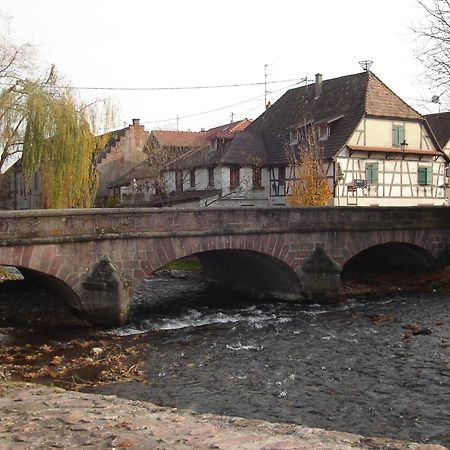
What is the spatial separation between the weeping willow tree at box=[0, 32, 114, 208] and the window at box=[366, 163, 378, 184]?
1605 cm

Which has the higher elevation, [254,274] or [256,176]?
[256,176]

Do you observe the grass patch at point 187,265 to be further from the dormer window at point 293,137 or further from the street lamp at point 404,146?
the street lamp at point 404,146

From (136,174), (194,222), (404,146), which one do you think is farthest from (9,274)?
(404,146)

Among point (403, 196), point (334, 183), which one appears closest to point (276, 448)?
point (334, 183)

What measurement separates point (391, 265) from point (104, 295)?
46.8 ft

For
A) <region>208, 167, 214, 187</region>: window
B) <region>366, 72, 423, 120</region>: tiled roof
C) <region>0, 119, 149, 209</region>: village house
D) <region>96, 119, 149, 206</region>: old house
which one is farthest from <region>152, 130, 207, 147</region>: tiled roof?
<region>366, 72, 423, 120</region>: tiled roof

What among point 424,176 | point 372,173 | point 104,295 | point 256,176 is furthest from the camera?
point 256,176

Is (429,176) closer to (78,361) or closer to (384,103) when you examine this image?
(384,103)

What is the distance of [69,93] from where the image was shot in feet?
80.5

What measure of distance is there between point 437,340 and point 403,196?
2148cm

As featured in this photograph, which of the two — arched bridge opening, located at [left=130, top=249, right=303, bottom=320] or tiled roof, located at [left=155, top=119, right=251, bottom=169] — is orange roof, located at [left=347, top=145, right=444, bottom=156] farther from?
arched bridge opening, located at [left=130, top=249, right=303, bottom=320]

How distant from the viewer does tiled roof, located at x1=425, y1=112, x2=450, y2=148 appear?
4388 centimetres

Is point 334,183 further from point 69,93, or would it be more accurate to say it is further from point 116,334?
point 116,334

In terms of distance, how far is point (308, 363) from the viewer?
43.7ft
